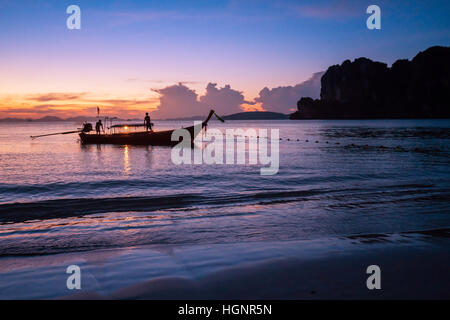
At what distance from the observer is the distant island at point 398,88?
158 m

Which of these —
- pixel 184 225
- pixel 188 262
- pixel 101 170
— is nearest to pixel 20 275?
pixel 188 262

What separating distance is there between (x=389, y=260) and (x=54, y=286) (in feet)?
18.0

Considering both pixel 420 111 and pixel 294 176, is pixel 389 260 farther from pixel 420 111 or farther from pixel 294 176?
pixel 420 111

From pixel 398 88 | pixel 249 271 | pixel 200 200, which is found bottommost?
pixel 200 200

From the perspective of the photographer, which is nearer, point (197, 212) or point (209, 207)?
point (197, 212)

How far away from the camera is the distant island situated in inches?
6206

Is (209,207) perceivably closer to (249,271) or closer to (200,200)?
(200,200)

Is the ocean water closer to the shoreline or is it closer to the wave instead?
the wave

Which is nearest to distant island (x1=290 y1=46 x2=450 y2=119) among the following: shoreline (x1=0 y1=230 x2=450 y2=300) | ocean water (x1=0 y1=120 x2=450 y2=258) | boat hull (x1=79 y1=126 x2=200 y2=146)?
boat hull (x1=79 y1=126 x2=200 y2=146)

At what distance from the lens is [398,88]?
7008 inches

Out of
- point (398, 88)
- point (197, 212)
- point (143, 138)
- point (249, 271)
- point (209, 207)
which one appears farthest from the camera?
point (398, 88)

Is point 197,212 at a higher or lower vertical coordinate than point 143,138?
lower

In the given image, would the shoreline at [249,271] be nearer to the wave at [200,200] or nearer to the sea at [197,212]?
the sea at [197,212]

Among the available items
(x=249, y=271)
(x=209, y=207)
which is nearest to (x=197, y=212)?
(x=209, y=207)
